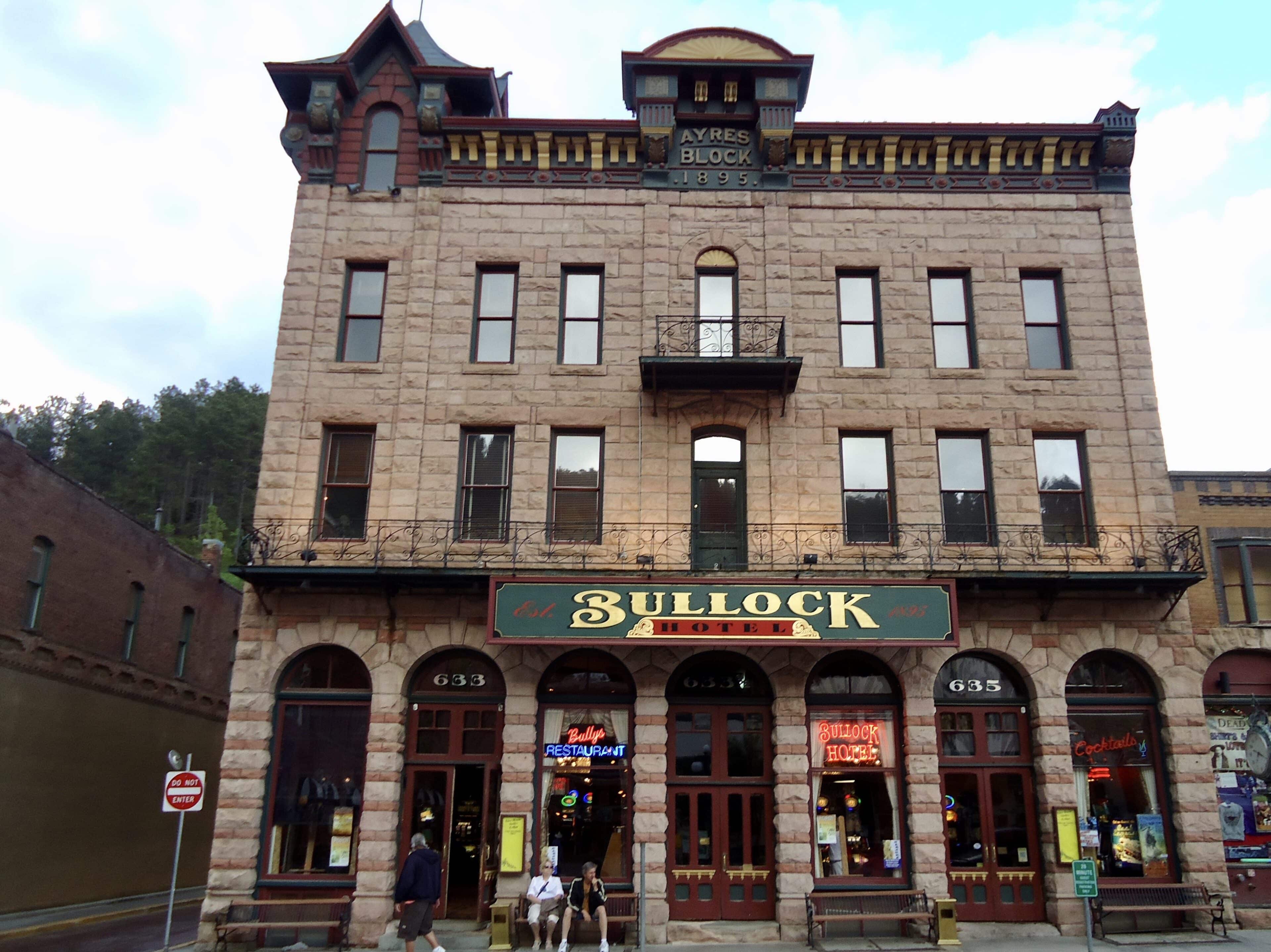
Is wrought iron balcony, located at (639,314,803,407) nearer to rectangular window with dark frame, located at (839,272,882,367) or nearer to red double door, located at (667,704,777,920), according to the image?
rectangular window with dark frame, located at (839,272,882,367)

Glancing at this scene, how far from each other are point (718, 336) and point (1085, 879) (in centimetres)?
1131

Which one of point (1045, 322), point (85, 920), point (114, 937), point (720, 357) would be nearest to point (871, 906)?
point (720, 357)

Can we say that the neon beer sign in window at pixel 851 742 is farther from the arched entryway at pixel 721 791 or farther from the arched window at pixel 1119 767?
the arched window at pixel 1119 767

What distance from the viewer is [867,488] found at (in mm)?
18953

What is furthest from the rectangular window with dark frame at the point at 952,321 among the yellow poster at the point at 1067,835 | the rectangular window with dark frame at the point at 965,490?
the yellow poster at the point at 1067,835

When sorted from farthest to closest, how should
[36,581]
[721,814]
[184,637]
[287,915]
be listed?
[184,637]
[36,581]
[721,814]
[287,915]

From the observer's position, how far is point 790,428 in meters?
18.9

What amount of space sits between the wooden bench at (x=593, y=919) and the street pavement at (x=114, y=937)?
5946mm

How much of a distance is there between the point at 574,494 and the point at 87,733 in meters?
14.0

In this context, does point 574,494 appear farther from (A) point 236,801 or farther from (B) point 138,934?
(B) point 138,934

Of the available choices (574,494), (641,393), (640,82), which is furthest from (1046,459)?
(640,82)

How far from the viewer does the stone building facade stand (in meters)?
17.0

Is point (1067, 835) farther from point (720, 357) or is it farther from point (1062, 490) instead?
point (720, 357)

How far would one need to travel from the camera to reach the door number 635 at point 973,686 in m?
18.0
